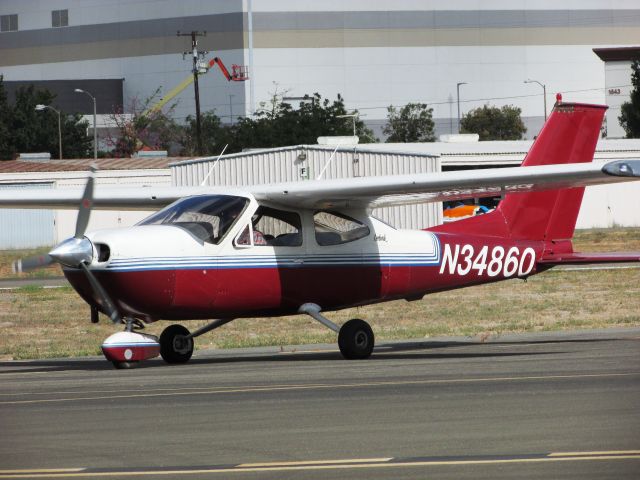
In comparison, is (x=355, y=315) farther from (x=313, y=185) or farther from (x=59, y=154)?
(x=59, y=154)

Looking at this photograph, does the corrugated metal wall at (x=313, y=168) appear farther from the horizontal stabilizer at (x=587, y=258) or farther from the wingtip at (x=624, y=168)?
the wingtip at (x=624, y=168)

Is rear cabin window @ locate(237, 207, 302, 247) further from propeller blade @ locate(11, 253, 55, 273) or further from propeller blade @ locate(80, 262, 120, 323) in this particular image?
propeller blade @ locate(11, 253, 55, 273)

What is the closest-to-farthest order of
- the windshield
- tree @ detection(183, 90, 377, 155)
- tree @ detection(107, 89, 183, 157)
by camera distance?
the windshield, tree @ detection(183, 90, 377, 155), tree @ detection(107, 89, 183, 157)

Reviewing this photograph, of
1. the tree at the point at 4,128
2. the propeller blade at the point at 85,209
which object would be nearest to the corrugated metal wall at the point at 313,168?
the propeller blade at the point at 85,209

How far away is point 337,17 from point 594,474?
3295 inches

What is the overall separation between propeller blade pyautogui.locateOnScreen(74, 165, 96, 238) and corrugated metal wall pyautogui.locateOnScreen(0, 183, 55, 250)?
43.0 m

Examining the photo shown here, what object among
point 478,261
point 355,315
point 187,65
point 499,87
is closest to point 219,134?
point 187,65

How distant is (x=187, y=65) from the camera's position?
90.6 meters

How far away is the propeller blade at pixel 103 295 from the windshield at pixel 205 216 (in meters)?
1.20

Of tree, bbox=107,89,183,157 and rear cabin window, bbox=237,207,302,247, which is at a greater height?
tree, bbox=107,89,183,157

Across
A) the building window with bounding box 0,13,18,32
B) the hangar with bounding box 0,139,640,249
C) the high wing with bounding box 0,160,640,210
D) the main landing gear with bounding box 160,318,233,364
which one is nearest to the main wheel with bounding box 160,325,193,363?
the main landing gear with bounding box 160,318,233,364

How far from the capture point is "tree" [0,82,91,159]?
87062 mm

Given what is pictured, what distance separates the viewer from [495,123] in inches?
3605

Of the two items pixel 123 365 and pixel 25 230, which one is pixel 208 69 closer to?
pixel 25 230
